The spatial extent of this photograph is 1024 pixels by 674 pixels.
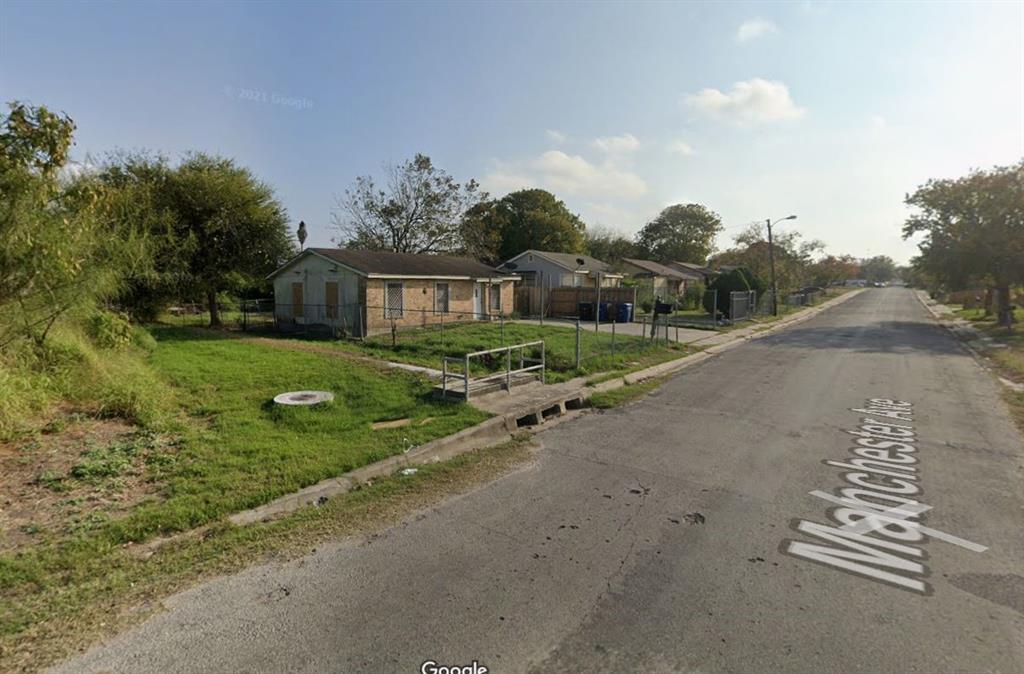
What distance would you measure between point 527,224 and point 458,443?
44.9m

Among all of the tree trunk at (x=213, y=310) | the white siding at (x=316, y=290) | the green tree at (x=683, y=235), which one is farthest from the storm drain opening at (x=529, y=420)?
the green tree at (x=683, y=235)

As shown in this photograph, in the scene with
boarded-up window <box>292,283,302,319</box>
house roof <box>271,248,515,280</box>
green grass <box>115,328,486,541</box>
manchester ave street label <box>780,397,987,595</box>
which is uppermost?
house roof <box>271,248,515,280</box>

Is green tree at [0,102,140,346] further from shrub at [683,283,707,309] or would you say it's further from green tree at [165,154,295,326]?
shrub at [683,283,707,309]

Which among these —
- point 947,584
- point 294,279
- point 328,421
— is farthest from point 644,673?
point 294,279

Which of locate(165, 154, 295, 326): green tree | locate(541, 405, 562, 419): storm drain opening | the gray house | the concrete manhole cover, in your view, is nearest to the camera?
the concrete manhole cover

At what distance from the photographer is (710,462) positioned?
6.23 m

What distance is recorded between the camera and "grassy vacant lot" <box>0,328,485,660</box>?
3.59 m

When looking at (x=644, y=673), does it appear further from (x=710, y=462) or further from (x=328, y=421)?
(x=328, y=421)

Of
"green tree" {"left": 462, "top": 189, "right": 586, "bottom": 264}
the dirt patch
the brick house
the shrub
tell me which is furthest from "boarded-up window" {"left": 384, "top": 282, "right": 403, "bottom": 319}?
"green tree" {"left": 462, "top": 189, "right": 586, "bottom": 264}

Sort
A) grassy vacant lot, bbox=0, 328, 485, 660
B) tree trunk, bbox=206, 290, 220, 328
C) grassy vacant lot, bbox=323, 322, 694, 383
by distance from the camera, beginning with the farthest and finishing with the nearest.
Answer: tree trunk, bbox=206, 290, 220, 328
grassy vacant lot, bbox=323, 322, 694, 383
grassy vacant lot, bbox=0, 328, 485, 660

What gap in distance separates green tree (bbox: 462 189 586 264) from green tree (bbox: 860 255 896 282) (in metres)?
141

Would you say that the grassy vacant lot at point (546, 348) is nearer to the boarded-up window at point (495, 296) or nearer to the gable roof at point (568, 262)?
the boarded-up window at point (495, 296)

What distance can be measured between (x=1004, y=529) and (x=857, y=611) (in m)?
2.45

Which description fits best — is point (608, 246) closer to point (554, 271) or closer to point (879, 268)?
point (554, 271)
